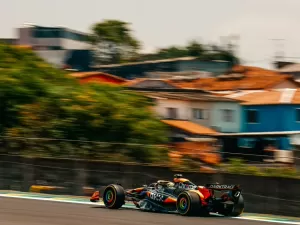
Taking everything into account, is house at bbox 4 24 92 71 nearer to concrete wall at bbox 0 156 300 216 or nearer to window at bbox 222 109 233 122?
window at bbox 222 109 233 122

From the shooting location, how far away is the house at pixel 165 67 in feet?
273

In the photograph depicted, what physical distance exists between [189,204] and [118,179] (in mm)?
5892

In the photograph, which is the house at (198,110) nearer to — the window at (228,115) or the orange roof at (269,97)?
the window at (228,115)

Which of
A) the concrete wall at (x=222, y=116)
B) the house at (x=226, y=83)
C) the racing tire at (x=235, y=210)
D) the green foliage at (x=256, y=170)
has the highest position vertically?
the house at (x=226, y=83)

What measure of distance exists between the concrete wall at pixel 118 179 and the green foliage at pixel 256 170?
20 centimetres

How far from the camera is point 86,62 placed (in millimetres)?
87938

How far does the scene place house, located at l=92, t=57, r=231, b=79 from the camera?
83.1 metres

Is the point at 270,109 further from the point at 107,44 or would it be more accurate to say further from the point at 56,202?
the point at 107,44

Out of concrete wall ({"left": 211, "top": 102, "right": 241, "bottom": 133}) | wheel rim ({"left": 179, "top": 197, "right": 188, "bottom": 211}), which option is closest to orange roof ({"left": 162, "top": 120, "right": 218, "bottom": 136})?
concrete wall ({"left": 211, "top": 102, "right": 241, "bottom": 133})

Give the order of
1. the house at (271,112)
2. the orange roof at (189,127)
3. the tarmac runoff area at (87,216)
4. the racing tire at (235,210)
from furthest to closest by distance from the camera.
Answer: the house at (271,112)
the orange roof at (189,127)
the racing tire at (235,210)
the tarmac runoff area at (87,216)

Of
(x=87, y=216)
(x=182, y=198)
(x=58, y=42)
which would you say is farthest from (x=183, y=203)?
(x=58, y=42)

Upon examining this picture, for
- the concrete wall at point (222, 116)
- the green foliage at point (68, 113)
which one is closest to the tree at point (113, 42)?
the concrete wall at point (222, 116)

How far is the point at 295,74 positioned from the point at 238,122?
2871 centimetres

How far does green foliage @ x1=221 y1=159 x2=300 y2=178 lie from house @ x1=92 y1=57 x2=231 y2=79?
213ft
